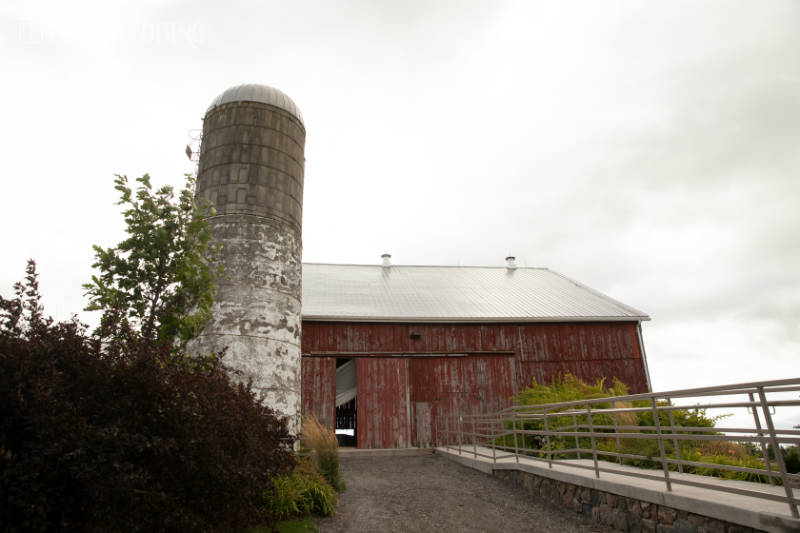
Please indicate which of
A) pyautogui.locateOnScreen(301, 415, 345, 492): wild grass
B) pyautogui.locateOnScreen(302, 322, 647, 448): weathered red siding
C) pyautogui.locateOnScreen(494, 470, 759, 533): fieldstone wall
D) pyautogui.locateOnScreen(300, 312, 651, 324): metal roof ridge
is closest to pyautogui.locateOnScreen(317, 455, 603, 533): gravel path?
pyautogui.locateOnScreen(494, 470, 759, 533): fieldstone wall

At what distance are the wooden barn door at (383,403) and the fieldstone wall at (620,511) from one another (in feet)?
26.6

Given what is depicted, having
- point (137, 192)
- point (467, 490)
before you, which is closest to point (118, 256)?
point (137, 192)

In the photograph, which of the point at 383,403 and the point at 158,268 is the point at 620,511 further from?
the point at 383,403

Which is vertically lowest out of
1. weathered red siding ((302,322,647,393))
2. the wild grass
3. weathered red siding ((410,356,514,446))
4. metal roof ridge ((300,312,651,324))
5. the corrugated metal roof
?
the wild grass

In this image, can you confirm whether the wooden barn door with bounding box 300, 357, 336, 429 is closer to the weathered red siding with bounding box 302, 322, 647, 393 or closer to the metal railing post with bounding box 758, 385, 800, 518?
the weathered red siding with bounding box 302, 322, 647, 393

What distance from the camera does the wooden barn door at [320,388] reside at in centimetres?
1554

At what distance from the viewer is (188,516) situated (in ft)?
11.0

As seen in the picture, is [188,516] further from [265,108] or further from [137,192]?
[265,108]

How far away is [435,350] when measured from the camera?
675 inches

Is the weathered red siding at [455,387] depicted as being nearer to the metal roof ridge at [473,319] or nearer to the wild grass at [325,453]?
the metal roof ridge at [473,319]

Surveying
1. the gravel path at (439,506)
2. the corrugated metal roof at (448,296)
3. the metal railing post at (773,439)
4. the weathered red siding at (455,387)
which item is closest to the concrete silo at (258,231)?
the gravel path at (439,506)

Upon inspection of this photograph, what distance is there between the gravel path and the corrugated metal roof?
781cm

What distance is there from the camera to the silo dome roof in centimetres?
1059

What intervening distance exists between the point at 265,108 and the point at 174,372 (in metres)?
8.03
